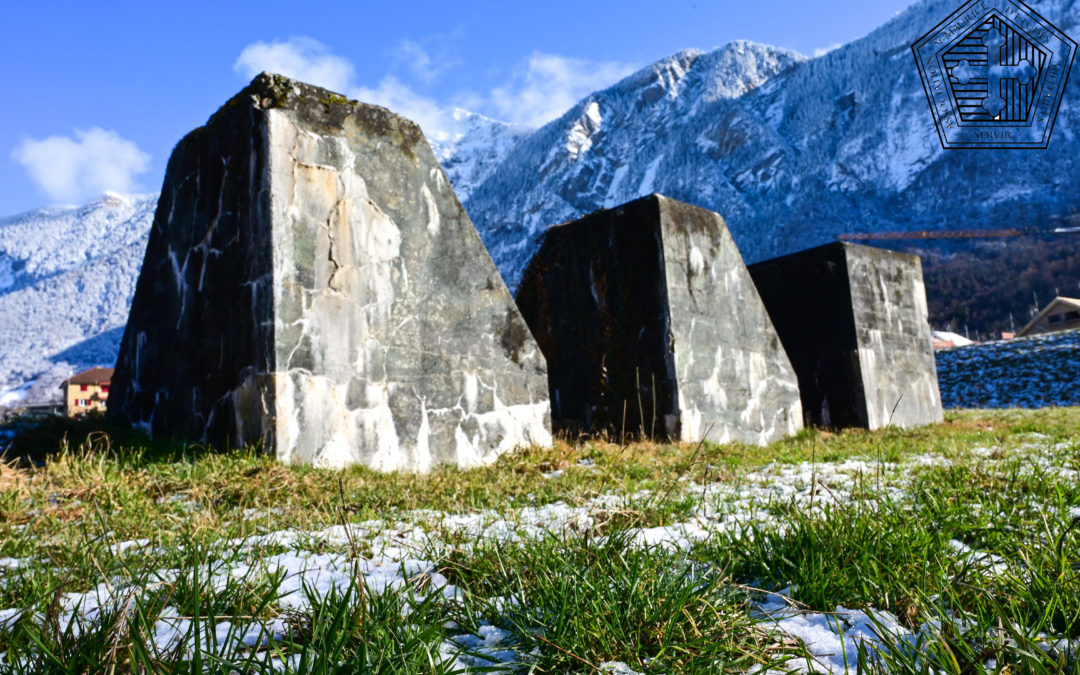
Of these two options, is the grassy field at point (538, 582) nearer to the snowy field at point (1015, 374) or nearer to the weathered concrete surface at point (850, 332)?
the weathered concrete surface at point (850, 332)

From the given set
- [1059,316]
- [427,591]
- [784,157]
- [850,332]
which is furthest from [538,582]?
[784,157]

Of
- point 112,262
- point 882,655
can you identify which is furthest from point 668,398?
point 112,262

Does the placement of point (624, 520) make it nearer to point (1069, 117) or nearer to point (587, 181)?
point (1069, 117)

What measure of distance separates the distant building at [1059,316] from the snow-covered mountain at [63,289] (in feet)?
214

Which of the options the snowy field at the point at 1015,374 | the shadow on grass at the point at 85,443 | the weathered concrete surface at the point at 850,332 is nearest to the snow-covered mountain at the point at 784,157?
the snowy field at the point at 1015,374

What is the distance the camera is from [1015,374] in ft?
57.0

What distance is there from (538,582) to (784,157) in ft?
313

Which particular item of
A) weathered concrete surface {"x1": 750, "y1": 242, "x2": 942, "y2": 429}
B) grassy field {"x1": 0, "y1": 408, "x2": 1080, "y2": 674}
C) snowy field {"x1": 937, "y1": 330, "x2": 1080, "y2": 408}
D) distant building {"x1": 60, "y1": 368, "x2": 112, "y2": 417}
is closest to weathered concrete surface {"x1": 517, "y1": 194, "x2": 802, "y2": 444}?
weathered concrete surface {"x1": 750, "y1": 242, "x2": 942, "y2": 429}

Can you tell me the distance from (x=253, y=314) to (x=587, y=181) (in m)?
112

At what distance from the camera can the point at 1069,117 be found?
70.9 meters

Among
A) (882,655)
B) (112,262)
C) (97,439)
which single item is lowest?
(882,655)

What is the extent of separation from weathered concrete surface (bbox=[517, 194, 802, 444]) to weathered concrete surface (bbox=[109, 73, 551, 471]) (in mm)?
1217

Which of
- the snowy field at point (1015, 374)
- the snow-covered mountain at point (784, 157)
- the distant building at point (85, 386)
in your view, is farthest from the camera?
the snow-covered mountain at point (784, 157)

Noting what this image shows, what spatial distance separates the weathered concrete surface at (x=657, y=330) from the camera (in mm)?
6293
